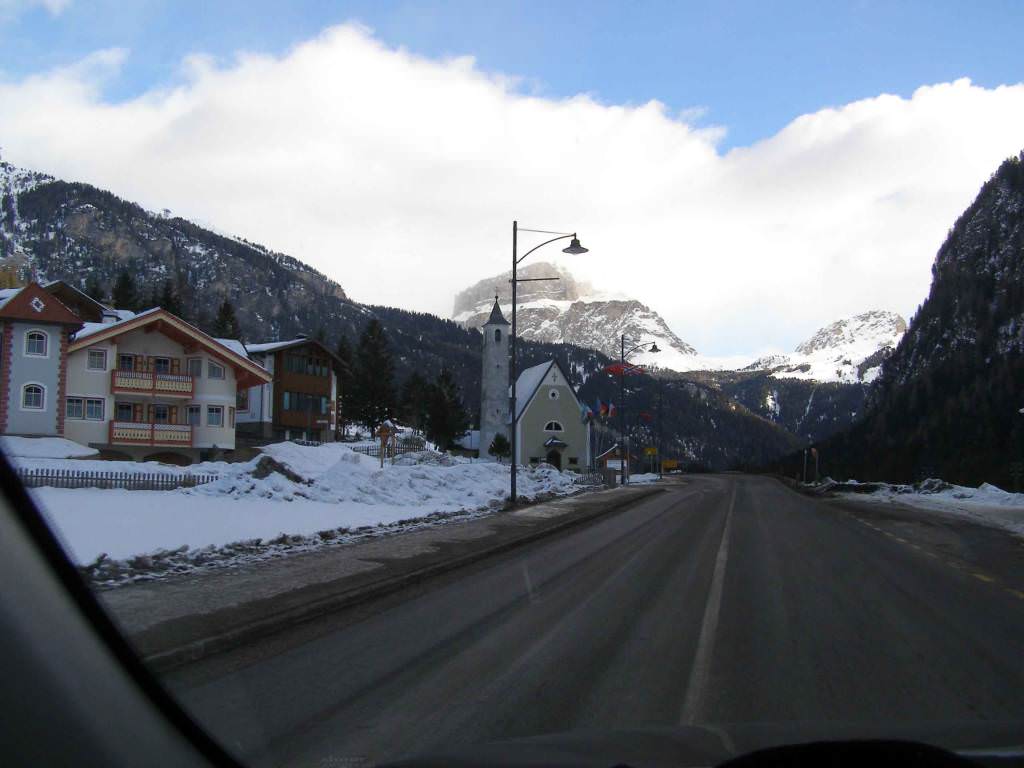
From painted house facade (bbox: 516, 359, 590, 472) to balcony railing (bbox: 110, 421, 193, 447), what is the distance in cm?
4210

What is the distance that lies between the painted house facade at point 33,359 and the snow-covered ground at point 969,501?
30.7 metres

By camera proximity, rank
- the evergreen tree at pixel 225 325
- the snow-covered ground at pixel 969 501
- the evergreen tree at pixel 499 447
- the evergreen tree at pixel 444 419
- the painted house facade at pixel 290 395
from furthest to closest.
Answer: the evergreen tree at pixel 444 419 < the evergreen tree at pixel 225 325 < the evergreen tree at pixel 499 447 < the painted house facade at pixel 290 395 < the snow-covered ground at pixel 969 501

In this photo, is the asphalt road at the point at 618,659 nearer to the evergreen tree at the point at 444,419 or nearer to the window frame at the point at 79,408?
the window frame at the point at 79,408

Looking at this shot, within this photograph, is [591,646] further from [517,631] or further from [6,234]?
[6,234]

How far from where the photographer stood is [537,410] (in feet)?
280

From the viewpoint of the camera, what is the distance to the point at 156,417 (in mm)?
47344

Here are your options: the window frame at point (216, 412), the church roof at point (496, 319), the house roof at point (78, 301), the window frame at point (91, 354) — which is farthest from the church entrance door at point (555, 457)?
the window frame at point (91, 354)

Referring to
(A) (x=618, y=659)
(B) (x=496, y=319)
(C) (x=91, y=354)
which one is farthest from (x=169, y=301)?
(A) (x=618, y=659)

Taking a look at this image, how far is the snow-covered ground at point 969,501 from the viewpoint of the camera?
24373mm

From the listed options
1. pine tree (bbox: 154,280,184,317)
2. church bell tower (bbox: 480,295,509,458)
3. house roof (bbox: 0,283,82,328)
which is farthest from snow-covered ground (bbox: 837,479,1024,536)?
pine tree (bbox: 154,280,184,317)

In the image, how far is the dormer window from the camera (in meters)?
35.4

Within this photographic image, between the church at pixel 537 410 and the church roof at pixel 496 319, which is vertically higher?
the church roof at pixel 496 319

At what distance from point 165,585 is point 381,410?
7722cm

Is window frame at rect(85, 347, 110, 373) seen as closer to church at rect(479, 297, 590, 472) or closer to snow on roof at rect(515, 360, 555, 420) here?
church at rect(479, 297, 590, 472)
